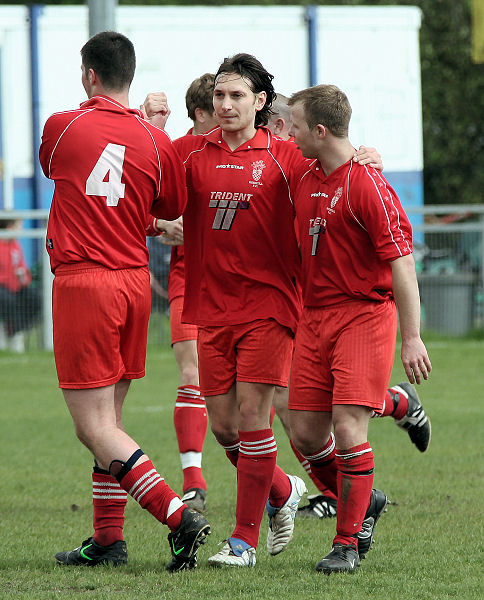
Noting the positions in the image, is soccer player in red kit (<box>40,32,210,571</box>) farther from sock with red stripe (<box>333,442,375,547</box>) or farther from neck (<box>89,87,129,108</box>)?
sock with red stripe (<box>333,442,375,547</box>)

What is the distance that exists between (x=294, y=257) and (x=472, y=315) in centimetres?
1135

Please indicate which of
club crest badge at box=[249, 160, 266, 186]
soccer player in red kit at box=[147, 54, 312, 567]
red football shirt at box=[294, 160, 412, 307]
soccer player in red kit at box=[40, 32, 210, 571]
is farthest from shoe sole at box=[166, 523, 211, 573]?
club crest badge at box=[249, 160, 266, 186]

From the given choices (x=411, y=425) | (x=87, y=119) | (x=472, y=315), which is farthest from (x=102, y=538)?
(x=472, y=315)

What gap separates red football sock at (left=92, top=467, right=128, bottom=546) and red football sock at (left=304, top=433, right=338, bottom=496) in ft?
3.12

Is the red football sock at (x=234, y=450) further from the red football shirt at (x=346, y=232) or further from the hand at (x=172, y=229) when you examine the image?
the hand at (x=172, y=229)

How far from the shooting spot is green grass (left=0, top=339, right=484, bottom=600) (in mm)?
4965

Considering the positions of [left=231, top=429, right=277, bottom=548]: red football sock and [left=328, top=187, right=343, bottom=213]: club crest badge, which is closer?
[left=328, top=187, right=343, bottom=213]: club crest badge

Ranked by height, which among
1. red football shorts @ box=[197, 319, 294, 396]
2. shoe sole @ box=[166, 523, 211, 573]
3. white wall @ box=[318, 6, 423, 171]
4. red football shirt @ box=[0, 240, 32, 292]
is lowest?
shoe sole @ box=[166, 523, 211, 573]

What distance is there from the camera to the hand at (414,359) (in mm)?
5129

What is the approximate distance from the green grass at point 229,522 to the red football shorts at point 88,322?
35.5 inches

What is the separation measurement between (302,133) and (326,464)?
1.66 metres

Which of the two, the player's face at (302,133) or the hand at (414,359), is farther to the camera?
the player's face at (302,133)

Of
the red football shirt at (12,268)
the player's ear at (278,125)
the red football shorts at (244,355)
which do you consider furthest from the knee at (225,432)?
the red football shirt at (12,268)

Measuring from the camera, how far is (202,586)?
16.3 feet
